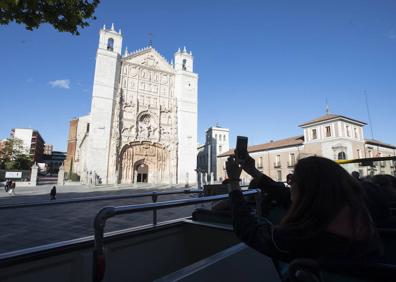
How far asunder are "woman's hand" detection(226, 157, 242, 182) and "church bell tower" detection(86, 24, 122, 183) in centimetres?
2838

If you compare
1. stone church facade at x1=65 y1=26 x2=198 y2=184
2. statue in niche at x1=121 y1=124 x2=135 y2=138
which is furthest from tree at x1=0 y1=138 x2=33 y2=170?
statue in niche at x1=121 y1=124 x2=135 y2=138

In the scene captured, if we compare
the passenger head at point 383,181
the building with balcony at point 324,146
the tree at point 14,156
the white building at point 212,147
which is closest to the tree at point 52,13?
the passenger head at point 383,181

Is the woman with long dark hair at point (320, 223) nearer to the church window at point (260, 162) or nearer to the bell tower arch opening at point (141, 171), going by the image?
the bell tower arch opening at point (141, 171)

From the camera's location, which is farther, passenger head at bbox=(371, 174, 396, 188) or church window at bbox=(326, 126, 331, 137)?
church window at bbox=(326, 126, 331, 137)

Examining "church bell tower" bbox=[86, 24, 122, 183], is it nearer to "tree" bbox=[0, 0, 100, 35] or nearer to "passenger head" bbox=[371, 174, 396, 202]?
"tree" bbox=[0, 0, 100, 35]

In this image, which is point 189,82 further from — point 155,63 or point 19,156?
point 19,156

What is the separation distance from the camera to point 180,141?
112 ft

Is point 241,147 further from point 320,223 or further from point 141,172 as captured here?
point 141,172

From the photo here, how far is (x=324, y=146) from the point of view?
31.3m

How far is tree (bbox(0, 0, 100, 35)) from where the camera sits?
3796 millimetres

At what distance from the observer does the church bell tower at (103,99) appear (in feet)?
92.3

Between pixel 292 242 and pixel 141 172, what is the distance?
32.5 m

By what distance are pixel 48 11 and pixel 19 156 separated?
4422cm

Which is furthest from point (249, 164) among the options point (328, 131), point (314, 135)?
point (314, 135)
